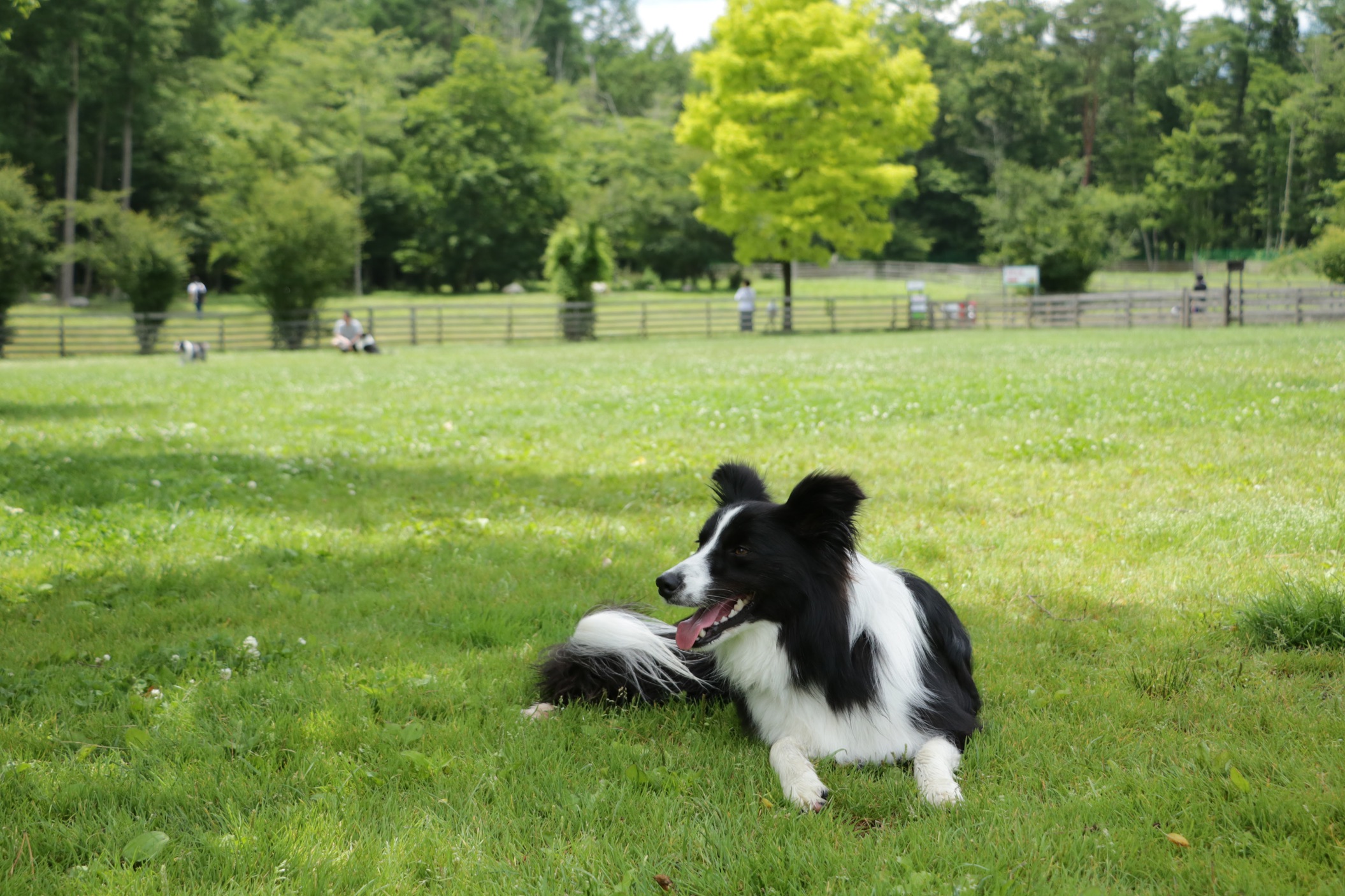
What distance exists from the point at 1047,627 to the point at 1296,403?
8.23m

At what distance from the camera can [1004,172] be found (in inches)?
2160

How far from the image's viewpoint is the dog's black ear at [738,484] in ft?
13.0

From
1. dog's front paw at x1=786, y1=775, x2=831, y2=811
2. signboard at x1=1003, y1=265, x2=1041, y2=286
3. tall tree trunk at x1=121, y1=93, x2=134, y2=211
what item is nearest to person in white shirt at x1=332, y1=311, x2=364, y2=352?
signboard at x1=1003, y1=265, x2=1041, y2=286

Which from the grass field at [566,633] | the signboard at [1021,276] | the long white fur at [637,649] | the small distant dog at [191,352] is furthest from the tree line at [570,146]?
the long white fur at [637,649]

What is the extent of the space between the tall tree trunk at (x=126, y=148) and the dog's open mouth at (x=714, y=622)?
58.7m

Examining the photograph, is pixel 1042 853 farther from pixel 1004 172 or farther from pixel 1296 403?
pixel 1004 172

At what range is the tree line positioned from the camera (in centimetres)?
3844

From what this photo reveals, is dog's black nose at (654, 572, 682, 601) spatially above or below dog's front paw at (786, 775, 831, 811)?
above

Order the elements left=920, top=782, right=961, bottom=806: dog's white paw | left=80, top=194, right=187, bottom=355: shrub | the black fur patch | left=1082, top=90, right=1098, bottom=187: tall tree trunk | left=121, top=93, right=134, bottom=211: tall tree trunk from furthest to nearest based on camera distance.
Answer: left=1082, top=90, right=1098, bottom=187: tall tree trunk < left=121, top=93, right=134, bottom=211: tall tree trunk < left=80, top=194, right=187, bottom=355: shrub < the black fur patch < left=920, top=782, right=961, bottom=806: dog's white paw

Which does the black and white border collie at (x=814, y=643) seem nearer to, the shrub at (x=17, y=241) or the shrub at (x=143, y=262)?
the shrub at (x=17, y=241)

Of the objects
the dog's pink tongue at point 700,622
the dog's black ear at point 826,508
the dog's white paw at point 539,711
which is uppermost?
the dog's black ear at point 826,508

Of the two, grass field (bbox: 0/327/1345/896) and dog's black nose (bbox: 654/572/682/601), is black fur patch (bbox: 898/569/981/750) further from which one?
dog's black nose (bbox: 654/572/682/601)

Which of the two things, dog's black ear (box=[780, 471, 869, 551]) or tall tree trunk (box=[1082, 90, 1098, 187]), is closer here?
dog's black ear (box=[780, 471, 869, 551])

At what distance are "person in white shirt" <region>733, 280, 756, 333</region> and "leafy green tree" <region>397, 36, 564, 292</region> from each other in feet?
85.3
